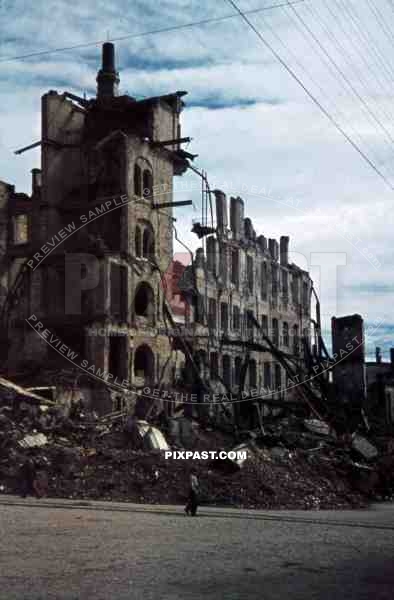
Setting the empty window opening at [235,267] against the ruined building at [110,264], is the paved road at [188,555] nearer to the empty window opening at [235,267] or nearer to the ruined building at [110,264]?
the ruined building at [110,264]

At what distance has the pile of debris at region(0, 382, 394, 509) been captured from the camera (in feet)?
58.4

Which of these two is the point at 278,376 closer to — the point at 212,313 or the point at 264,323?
the point at 264,323

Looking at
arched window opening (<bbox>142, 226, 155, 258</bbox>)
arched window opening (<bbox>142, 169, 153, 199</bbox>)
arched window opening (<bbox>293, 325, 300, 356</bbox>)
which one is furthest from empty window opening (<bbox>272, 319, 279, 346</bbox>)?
arched window opening (<bbox>142, 169, 153, 199</bbox>)

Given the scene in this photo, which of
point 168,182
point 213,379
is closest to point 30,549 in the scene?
point 213,379

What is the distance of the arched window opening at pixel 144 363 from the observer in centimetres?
3039

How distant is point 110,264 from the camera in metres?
29.4

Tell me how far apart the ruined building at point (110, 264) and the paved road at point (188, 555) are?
12.1 meters

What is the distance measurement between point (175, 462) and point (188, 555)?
28.0 ft

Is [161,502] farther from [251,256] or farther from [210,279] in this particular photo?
[251,256]

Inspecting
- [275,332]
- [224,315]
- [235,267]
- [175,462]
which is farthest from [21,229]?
[175,462]

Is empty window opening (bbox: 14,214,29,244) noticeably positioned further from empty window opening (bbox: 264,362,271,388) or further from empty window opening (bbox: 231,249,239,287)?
empty window opening (bbox: 264,362,271,388)

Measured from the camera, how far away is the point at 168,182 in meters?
33.9

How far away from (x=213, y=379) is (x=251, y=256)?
421 inches

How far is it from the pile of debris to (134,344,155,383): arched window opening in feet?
20.0
